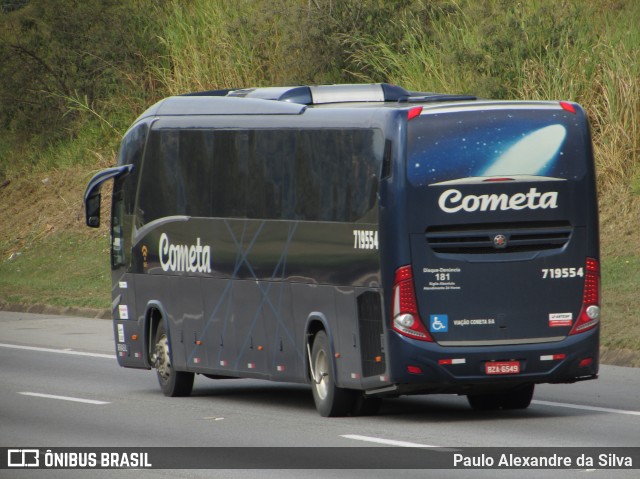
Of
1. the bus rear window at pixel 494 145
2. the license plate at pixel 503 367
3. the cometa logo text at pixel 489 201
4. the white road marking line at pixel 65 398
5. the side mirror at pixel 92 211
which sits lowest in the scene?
the white road marking line at pixel 65 398

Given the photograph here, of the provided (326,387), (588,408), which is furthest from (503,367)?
(326,387)

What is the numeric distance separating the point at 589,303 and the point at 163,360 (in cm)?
573

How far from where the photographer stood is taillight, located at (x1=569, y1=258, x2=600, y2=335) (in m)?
13.9

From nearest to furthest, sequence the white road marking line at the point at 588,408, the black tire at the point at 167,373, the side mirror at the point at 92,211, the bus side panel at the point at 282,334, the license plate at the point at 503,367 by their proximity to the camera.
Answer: the license plate at the point at 503,367 < the white road marking line at the point at 588,408 < the bus side panel at the point at 282,334 < the black tire at the point at 167,373 < the side mirror at the point at 92,211

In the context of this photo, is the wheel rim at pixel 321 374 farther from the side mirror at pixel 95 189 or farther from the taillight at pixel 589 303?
the side mirror at pixel 95 189

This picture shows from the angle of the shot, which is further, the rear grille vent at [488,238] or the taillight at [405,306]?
the rear grille vent at [488,238]

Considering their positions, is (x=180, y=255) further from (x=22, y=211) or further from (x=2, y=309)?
(x=22, y=211)

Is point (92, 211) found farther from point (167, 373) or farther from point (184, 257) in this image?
point (167, 373)

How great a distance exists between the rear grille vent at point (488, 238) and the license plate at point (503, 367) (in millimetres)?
1003

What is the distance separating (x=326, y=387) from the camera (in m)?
14.6

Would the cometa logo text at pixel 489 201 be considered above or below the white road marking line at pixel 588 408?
above

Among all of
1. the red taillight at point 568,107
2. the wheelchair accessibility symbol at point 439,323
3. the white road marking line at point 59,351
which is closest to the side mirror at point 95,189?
the white road marking line at point 59,351

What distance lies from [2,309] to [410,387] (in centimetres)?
1924

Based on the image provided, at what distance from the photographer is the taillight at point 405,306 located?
13453mm
